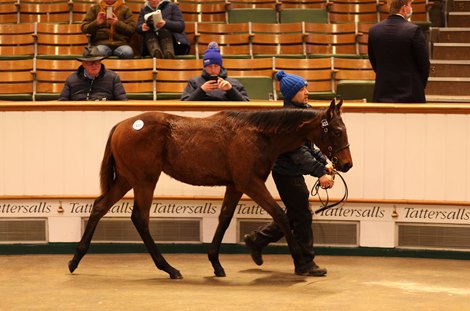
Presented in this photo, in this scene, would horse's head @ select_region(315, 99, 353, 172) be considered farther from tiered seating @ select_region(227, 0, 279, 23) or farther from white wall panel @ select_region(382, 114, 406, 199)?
tiered seating @ select_region(227, 0, 279, 23)

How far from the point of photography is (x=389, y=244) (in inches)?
383

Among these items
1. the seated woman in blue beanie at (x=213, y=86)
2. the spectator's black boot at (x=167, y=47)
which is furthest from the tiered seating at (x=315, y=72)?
the seated woman in blue beanie at (x=213, y=86)

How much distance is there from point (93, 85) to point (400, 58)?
3080 mm

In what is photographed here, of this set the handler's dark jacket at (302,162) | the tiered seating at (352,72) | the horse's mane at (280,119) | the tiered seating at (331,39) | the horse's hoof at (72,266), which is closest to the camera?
the horse's mane at (280,119)

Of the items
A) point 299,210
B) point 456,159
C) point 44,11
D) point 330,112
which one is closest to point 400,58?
point 456,159

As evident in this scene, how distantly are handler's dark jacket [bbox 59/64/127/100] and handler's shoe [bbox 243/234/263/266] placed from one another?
7.87ft

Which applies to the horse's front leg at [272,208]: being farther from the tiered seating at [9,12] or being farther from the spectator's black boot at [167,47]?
the tiered seating at [9,12]

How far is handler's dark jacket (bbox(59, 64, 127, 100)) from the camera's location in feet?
35.6

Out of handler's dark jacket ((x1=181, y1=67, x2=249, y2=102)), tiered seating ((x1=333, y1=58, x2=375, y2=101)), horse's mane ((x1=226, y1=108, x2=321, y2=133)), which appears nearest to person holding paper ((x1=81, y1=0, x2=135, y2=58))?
tiered seating ((x1=333, y1=58, x2=375, y2=101))

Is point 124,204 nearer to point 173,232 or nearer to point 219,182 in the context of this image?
point 173,232

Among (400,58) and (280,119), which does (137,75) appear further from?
(280,119)

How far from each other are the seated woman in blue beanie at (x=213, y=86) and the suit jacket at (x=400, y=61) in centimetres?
130

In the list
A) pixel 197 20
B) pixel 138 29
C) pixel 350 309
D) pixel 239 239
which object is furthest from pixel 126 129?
pixel 197 20

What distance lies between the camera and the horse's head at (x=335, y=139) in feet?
28.1
